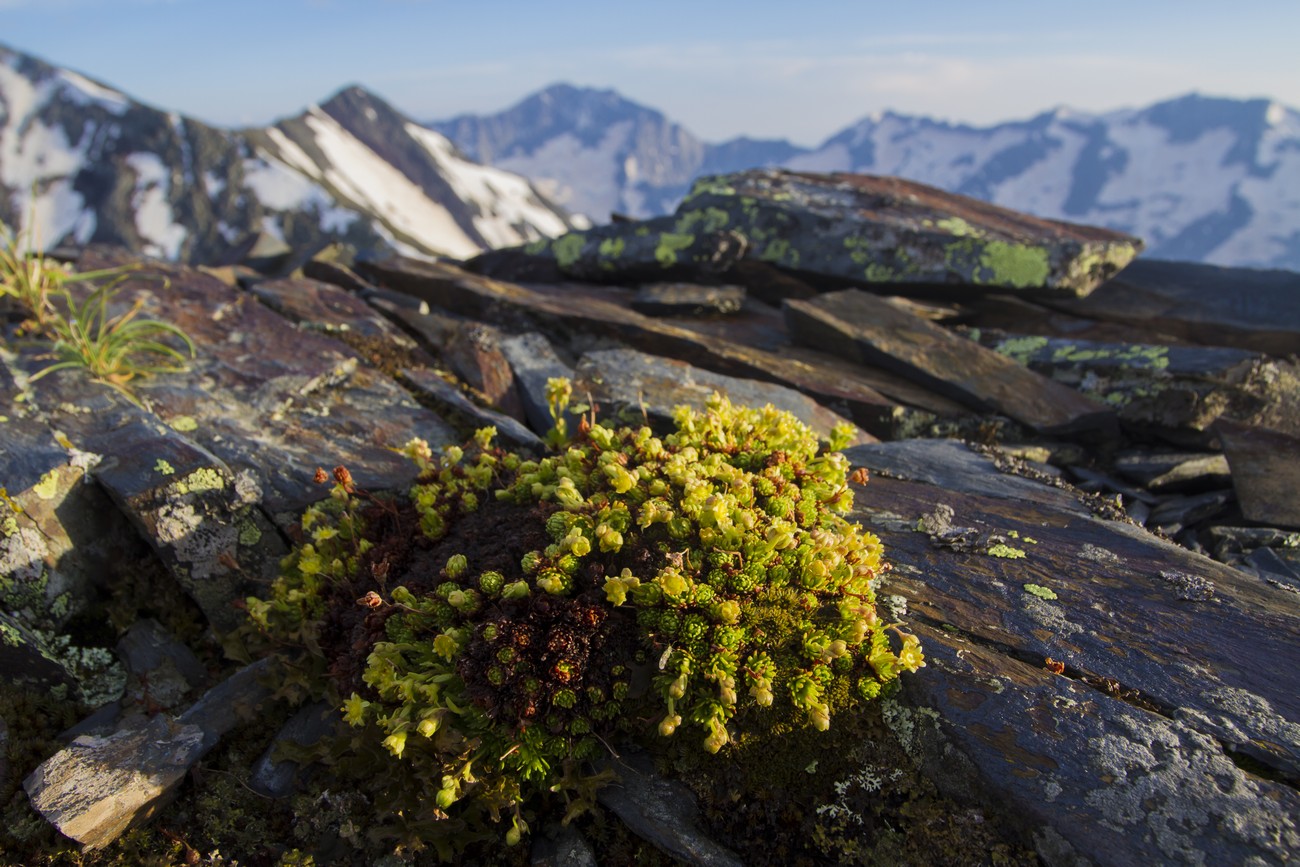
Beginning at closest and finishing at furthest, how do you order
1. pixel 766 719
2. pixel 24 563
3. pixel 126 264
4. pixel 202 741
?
1. pixel 766 719
2. pixel 202 741
3. pixel 24 563
4. pixel 126 264

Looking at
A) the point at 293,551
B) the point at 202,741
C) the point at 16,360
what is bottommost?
the point at 202,741

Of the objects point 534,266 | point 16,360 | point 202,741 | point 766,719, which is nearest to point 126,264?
point 16,360

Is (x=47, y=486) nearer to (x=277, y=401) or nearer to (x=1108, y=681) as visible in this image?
(x=277, y=401)

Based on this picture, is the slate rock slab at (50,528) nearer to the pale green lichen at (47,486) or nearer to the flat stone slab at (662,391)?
Answer: the pale green lichen at (47,486)

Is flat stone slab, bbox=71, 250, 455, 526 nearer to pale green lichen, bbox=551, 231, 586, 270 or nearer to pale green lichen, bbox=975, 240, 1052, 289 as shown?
pale green lichen, bbox=551, 231, 586, 270

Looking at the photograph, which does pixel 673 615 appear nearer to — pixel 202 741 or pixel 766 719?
pixel 766 719

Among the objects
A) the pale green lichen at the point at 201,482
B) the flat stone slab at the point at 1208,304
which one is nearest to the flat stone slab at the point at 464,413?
the pale green lichen at the point at 201,482
